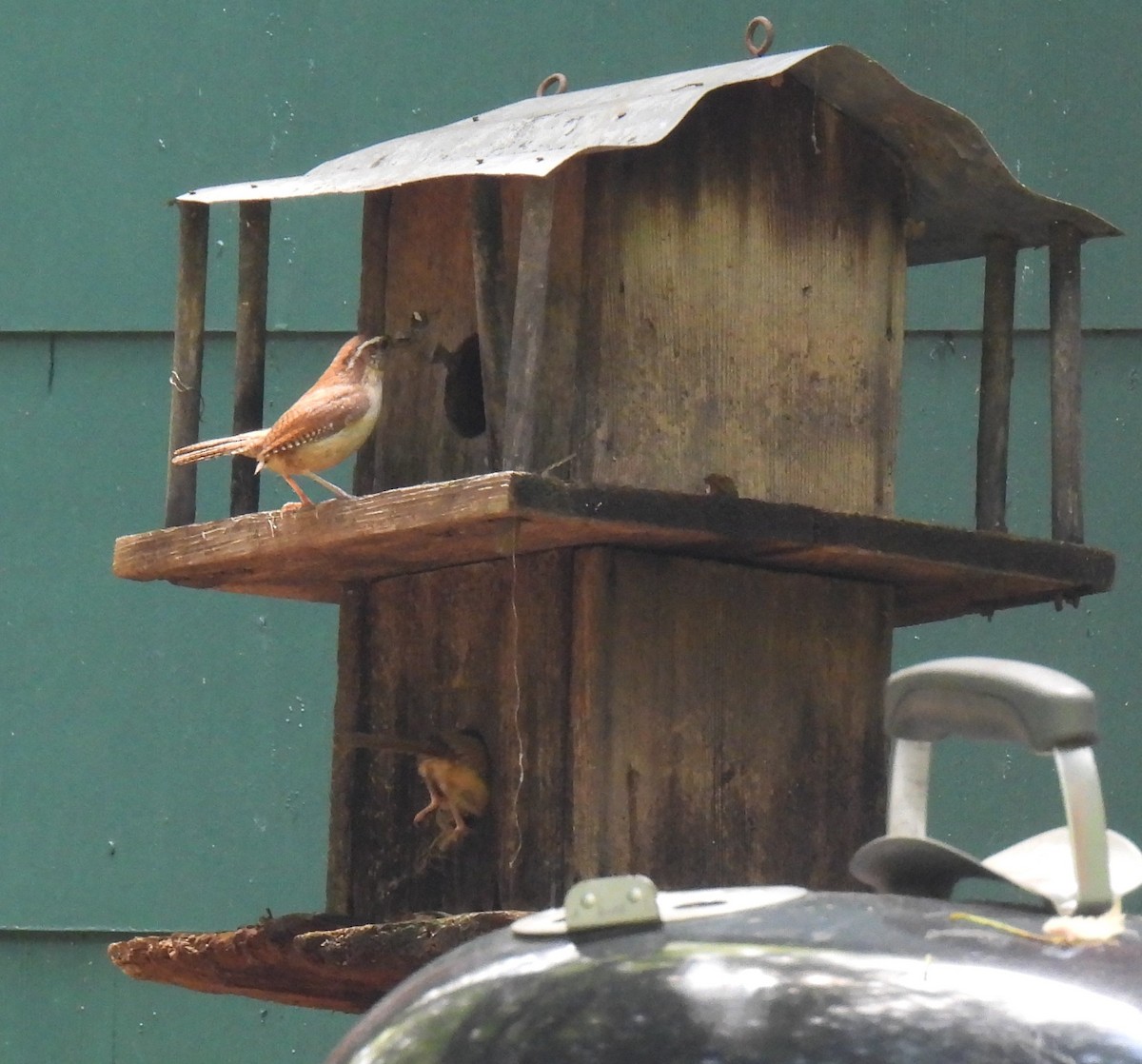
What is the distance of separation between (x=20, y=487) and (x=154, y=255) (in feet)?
2.04

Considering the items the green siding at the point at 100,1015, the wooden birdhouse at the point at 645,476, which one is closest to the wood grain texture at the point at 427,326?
the wooden birdhouse at the point at 645,476

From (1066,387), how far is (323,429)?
1.24m

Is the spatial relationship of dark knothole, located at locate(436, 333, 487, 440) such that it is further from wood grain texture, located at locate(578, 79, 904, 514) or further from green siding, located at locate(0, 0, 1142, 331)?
green siding, located at locate(0, 0, 1142, 331)

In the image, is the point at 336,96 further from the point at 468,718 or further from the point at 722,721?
the point at 722,721

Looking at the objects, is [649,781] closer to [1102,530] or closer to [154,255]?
[1102,530]

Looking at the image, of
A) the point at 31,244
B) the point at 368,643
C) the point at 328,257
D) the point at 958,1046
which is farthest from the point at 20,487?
the point at 958,1046

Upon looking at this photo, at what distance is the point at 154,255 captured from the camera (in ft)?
16.6

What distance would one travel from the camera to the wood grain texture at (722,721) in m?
3.19

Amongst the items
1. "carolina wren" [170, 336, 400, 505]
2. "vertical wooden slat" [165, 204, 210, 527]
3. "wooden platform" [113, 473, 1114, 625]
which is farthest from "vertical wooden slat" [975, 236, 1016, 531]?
"vertical wooden slat" [165, 204, 210, 527]

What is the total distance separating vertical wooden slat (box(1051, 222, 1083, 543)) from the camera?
355 centimetres

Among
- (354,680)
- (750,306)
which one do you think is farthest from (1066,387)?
(354,680)

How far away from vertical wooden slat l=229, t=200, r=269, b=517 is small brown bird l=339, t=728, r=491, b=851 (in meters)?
0.52

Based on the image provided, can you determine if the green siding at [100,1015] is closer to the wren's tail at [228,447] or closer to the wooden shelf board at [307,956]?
the wooden shelf board at [307,956]

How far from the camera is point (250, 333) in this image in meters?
3.68
